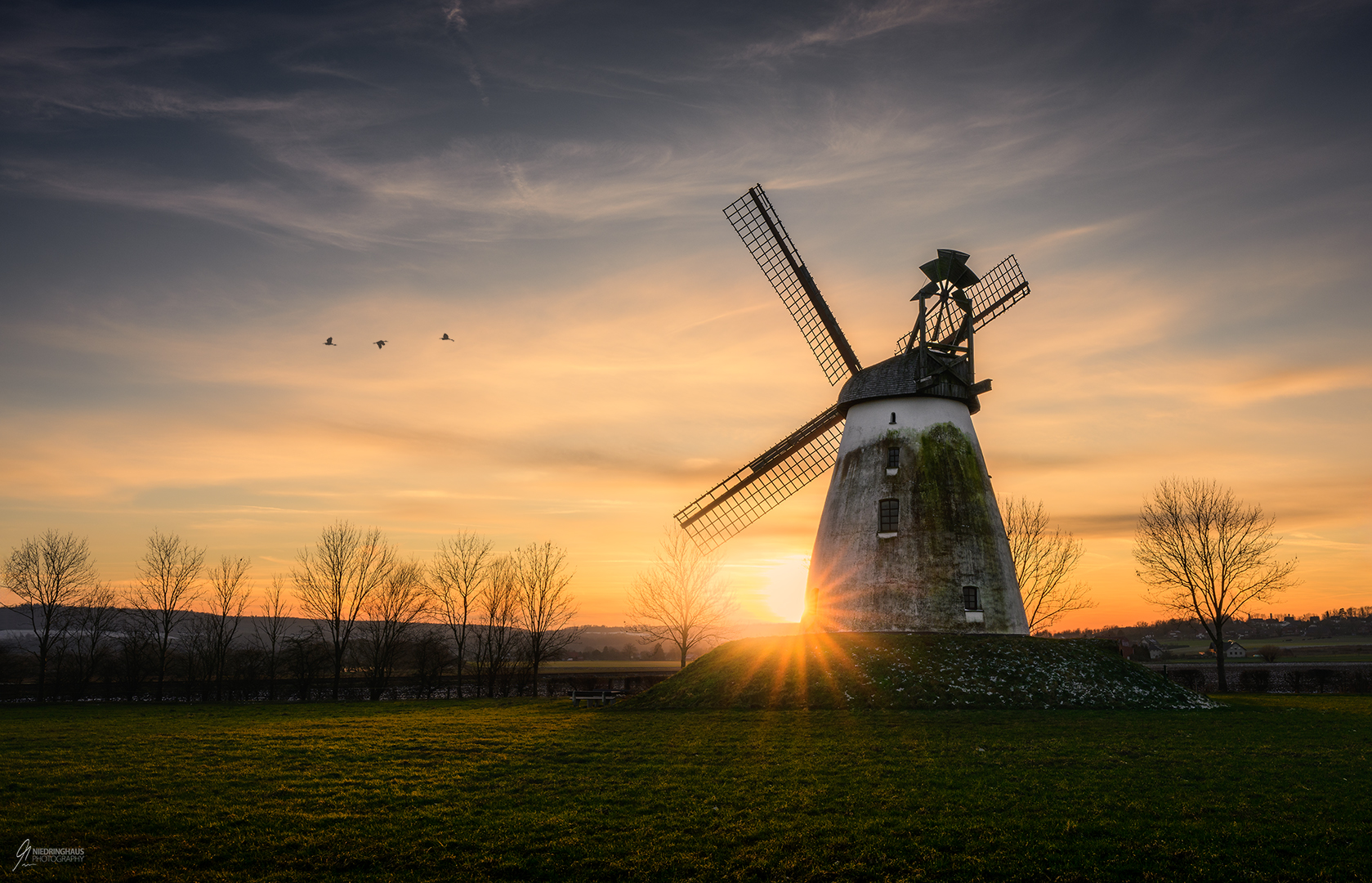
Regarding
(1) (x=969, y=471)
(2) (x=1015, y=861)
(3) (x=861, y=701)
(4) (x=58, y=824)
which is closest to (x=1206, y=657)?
(1) (x=969, y=471)

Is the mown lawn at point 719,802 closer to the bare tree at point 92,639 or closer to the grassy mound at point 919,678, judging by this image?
the grassy mound at point 919,678

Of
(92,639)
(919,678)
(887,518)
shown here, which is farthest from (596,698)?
(92,639)

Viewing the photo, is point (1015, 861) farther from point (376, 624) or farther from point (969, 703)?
point (376, 624)

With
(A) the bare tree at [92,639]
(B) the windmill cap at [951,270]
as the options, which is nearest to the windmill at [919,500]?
(B) the windmill cap at [951,270]

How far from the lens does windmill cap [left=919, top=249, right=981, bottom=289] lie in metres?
34.1

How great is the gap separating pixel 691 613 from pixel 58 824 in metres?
44.4

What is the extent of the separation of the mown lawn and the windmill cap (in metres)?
19.8

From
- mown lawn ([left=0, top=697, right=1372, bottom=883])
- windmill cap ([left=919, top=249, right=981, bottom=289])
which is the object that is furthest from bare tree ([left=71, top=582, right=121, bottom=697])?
windmill cap ([left=919, top=249, right=981, bottom=289])

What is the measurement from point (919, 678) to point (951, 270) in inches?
712

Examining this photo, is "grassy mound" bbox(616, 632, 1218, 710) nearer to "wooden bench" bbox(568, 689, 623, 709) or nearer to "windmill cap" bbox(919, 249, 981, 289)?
Answer: "wooden bench" bbox(568, 689, 623, 709)

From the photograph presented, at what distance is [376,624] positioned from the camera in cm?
5503

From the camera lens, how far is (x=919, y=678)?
27094mm

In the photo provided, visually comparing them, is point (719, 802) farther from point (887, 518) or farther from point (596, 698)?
point (887, 518)

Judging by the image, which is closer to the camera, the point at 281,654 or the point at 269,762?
the point at 269,762
